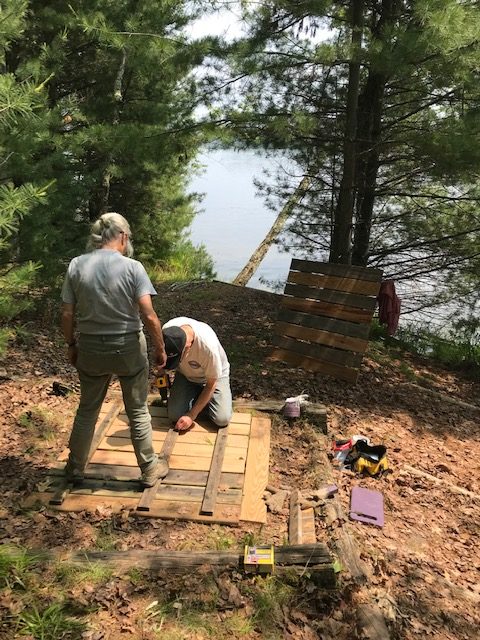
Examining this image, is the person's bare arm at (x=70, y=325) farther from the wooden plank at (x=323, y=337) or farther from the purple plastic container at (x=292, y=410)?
the wooden plank at (x=323, y=337)

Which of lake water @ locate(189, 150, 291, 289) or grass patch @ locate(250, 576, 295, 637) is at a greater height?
lake water @ locate(189, 150, 291, 289)

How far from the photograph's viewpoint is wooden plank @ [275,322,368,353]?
6.09m

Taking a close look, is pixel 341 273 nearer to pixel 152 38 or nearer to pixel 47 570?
pixel 152 38

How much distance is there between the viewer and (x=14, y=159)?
5.28 m

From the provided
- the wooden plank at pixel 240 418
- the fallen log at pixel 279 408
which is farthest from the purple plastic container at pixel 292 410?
the wooden plank at pixel 240 418

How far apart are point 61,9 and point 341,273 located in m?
5.77

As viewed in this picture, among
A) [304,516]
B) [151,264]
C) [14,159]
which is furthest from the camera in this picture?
[151,264]

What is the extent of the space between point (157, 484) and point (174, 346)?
1.04 metres

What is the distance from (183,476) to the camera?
3830 mm

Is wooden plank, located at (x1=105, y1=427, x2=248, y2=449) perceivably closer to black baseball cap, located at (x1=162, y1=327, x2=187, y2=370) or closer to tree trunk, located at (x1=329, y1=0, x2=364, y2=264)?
black baseball cap, located at (x1=162, y1=327, x2=187, y2=370)

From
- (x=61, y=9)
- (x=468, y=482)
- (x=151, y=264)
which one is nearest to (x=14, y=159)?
(x=61, y=9)

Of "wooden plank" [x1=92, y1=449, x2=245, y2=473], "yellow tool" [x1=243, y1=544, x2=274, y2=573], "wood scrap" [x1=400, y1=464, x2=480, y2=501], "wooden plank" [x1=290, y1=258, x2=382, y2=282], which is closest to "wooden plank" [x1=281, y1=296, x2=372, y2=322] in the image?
"wooden plank" [x1=290, y1=258, x2=382, y2=282]

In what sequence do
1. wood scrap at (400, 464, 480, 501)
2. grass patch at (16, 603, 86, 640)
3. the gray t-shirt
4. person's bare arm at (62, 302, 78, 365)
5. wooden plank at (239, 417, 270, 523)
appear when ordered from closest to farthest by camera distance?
1. grass patch at (16, 603, 86, 640)
2. the gray t-shirt
3. person's bare arm at (62, 302, 78, 365)
4. wooden plank at (239, 417, 270, 523)
5. wood scrap at (400, 464, 480, 501)

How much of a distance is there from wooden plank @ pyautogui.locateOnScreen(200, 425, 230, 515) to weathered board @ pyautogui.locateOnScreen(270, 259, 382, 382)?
220 cm
